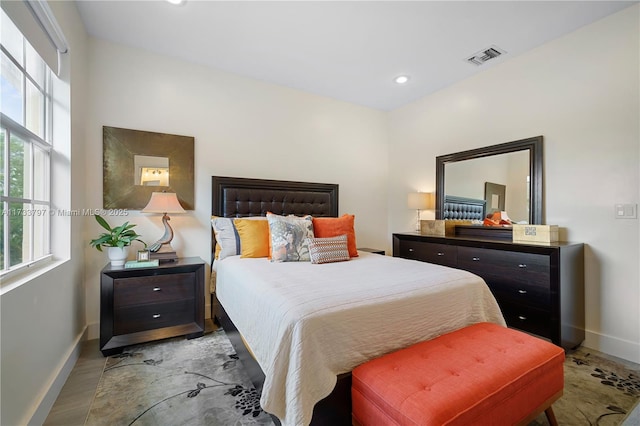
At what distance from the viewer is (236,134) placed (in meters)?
3.28

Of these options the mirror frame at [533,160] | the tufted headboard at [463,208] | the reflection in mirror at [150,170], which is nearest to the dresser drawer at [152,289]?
the reflection in mirror at [150,170]

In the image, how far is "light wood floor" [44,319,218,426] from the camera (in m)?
1.56

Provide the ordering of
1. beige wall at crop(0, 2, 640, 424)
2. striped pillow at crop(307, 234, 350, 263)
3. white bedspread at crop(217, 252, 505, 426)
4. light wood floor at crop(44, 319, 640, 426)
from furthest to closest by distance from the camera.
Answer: striped pillow at crop(307, 234, 350, 263) → beige wall at crop(0, 2, 640, 424) → light wood floor at crop(44, 319, 640, 426) → white bedspread at crop(217, 252, 505, 426)

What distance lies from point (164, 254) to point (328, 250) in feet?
4.99

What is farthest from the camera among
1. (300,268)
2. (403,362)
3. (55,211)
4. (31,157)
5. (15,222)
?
(300,268)

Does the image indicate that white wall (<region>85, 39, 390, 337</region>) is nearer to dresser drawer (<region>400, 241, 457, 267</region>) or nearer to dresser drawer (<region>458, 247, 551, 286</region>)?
dresser drawer (<region>400, 241, 457, 267</region>)

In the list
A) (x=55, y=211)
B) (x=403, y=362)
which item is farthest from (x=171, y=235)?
(x=403, y=362)

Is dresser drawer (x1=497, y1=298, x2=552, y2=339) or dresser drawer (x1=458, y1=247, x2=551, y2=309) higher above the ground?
dresser drawer (x1=458, y1=247, x2=551, y2=309)

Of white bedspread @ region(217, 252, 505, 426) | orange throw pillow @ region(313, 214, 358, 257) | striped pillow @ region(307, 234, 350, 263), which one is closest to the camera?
white bedspread @ region(217, 252, 505, 426)

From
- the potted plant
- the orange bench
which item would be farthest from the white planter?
the orange bench

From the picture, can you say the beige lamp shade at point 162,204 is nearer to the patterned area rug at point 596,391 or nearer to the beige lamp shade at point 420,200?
the beige lamp shade at point 420,200

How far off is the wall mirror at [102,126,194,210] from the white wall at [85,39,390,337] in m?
0.08

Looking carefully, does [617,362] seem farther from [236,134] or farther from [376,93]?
[236,134]

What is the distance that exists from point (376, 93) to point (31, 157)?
11.5 ft
